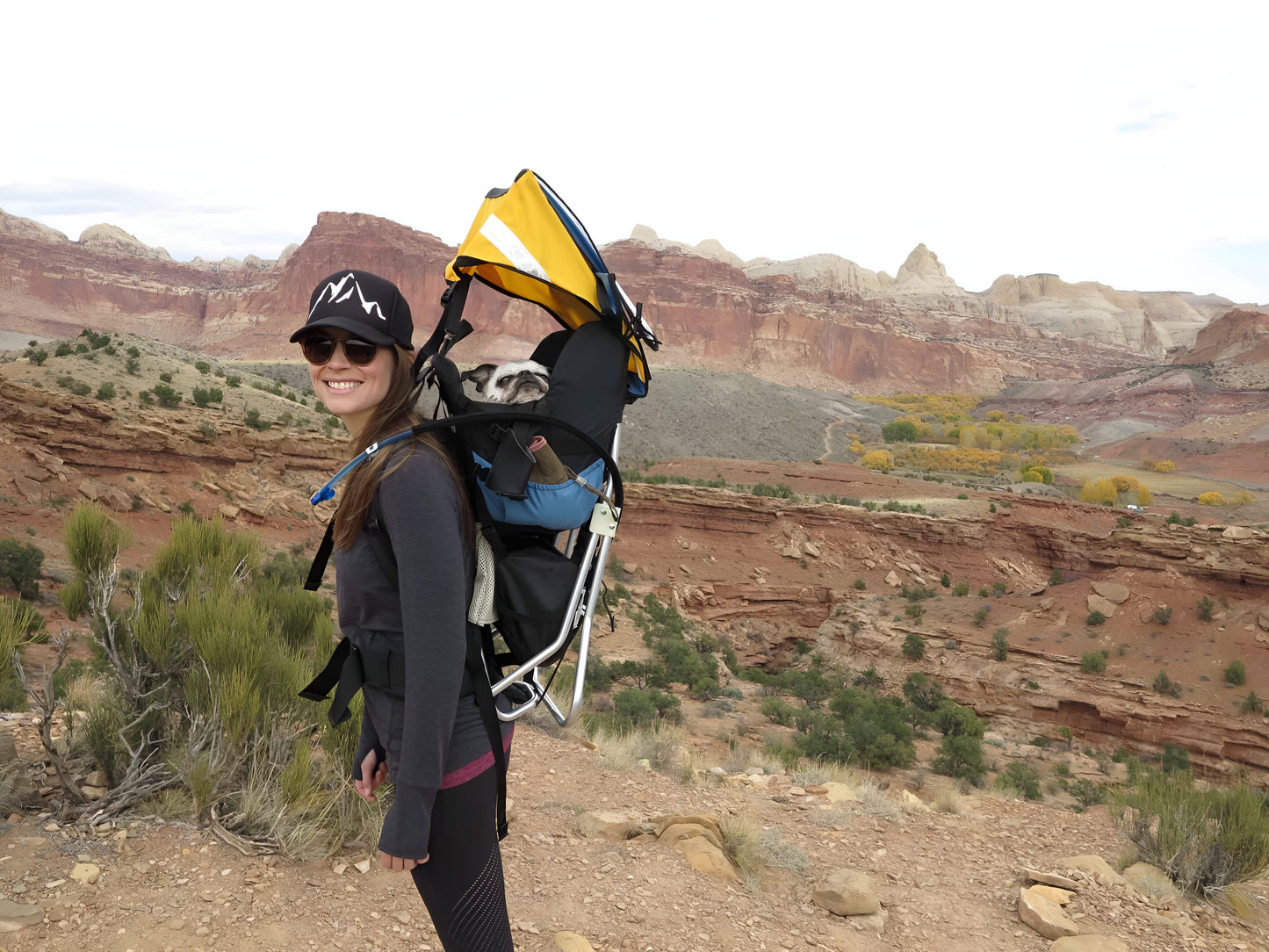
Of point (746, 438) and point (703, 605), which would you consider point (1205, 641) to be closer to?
point (703, 605)

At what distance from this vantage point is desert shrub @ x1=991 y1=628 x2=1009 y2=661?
1644 centimetres

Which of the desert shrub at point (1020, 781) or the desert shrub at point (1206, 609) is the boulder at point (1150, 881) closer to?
the desert shrub at point (1020, 781)

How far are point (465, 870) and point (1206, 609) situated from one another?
19252mm

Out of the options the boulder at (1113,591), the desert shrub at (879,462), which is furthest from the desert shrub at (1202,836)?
the desert shrub at (879,462)

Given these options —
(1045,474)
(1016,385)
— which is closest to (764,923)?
(1045,474)

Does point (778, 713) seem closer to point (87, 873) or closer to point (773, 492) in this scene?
point (87, 873)

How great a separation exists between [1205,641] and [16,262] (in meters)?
96.8

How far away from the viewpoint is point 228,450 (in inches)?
652

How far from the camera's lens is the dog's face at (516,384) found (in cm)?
173

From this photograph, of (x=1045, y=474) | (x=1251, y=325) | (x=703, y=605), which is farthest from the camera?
(x=1251, y=325)

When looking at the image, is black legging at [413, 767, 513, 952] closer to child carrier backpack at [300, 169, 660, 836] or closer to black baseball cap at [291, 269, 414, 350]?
child carrier backpack at [300, 169, 660, 836]

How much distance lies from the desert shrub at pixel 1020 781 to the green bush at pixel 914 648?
578 centimetres

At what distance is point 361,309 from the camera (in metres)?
1.59

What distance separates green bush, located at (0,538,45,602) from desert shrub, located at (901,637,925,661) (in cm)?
1640
